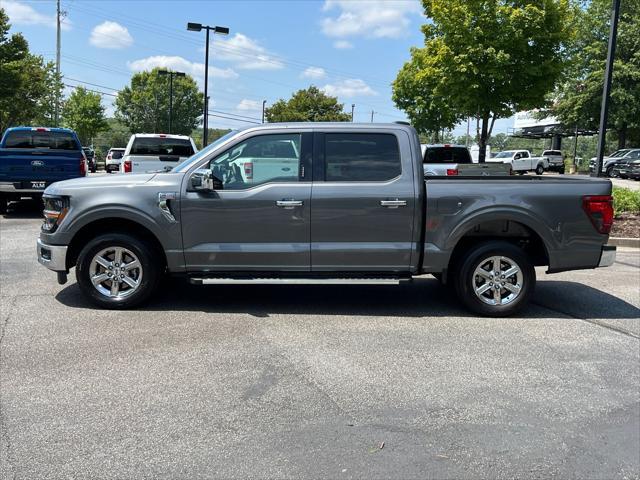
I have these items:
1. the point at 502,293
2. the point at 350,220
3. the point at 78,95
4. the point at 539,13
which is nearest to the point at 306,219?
the point at 350,220

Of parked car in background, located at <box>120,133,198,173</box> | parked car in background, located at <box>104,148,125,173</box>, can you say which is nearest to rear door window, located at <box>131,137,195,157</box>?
parked car in background, located at <box>120,133,198,173</box>

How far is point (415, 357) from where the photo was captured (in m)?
4.89

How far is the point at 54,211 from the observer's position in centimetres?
602

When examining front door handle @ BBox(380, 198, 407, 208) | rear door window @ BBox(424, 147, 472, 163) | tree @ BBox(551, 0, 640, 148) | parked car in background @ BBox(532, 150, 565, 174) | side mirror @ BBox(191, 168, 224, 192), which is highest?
tree @ BBox(551, 0, 640, 148)

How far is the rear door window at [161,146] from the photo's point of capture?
1424 cm

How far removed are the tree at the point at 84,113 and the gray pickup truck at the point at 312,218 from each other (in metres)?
51.2

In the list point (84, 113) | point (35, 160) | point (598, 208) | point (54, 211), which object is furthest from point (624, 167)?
point (84, 113)

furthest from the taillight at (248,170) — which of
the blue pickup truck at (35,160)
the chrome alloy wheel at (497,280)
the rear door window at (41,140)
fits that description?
the rear door window at (41,140)

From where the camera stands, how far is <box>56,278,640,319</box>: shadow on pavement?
20.6 ft

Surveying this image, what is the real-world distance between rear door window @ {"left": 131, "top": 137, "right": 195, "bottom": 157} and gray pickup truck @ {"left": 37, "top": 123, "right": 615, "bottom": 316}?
27.8 feet

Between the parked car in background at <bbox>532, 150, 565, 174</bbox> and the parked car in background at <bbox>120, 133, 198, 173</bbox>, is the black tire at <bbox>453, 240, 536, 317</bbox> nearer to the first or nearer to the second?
the parked car in background at <bbox>120, 133, 198, 173</bbox>

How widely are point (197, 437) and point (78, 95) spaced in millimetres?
57059

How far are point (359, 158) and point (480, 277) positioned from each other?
1805 mm

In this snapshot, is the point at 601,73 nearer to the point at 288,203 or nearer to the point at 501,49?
the point at 501,49
